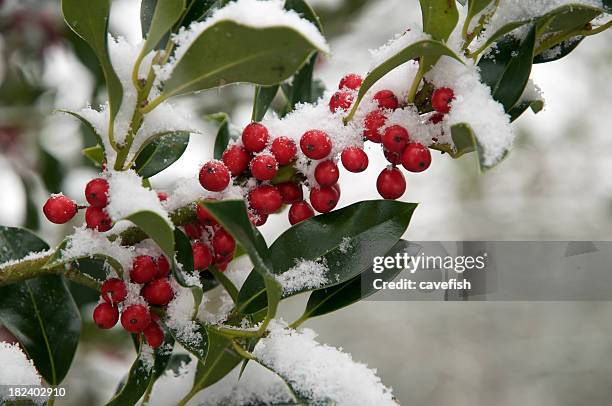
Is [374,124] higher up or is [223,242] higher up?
[374,124]

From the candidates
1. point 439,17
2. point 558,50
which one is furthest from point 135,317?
point 558,50

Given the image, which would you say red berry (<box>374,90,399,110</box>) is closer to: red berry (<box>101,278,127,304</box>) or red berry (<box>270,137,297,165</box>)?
red berry (<box>270,137,297,165</box>)

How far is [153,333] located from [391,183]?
341 mm

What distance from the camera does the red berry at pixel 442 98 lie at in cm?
70

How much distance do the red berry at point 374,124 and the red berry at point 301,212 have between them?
12cm

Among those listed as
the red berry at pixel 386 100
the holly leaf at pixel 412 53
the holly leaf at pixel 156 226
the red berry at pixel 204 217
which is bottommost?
the holly leaf at pixel 156 226

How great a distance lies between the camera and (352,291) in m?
0.86

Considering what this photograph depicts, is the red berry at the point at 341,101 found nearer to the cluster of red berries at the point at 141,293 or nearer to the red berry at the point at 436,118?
the red berry at the point at 436,118

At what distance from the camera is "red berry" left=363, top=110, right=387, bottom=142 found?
75cm

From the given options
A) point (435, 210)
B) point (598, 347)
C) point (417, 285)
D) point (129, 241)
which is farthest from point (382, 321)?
point (129, 241)

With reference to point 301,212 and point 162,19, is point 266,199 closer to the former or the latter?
point 301,212

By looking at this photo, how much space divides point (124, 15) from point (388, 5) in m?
1.70

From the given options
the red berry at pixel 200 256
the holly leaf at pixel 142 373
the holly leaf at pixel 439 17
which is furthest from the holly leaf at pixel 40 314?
the holly leaf at pixel 439 17

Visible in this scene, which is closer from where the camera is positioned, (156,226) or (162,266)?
(156,226)
